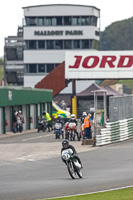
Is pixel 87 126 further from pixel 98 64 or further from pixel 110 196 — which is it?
pixel 98 64

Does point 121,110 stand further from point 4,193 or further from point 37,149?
point 4,193

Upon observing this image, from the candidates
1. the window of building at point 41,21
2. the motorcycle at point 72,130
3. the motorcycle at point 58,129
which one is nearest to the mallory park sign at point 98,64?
the motorcycle at point 58,129

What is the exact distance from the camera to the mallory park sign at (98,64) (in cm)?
6175

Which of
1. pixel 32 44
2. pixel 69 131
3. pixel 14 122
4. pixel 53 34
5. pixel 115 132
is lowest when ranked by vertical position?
pixel 32 44

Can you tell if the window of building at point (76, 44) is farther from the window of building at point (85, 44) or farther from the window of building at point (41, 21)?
the window of building at point (41, 21)

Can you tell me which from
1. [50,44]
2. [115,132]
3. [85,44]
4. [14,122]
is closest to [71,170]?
[115,132]

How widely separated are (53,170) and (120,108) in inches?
576

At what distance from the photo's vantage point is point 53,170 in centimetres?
2298

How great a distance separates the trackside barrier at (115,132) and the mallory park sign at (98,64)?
2378 cm

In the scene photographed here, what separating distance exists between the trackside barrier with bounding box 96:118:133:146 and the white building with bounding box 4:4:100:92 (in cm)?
5947

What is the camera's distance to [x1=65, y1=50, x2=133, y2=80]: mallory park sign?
6175 centimetres

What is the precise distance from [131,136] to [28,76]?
5980cm

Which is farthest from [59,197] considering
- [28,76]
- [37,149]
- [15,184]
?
[28,76]

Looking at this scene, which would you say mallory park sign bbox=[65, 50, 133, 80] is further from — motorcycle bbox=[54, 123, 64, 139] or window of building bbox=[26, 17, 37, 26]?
window of building bbox=[26, 17, 37, 26]
